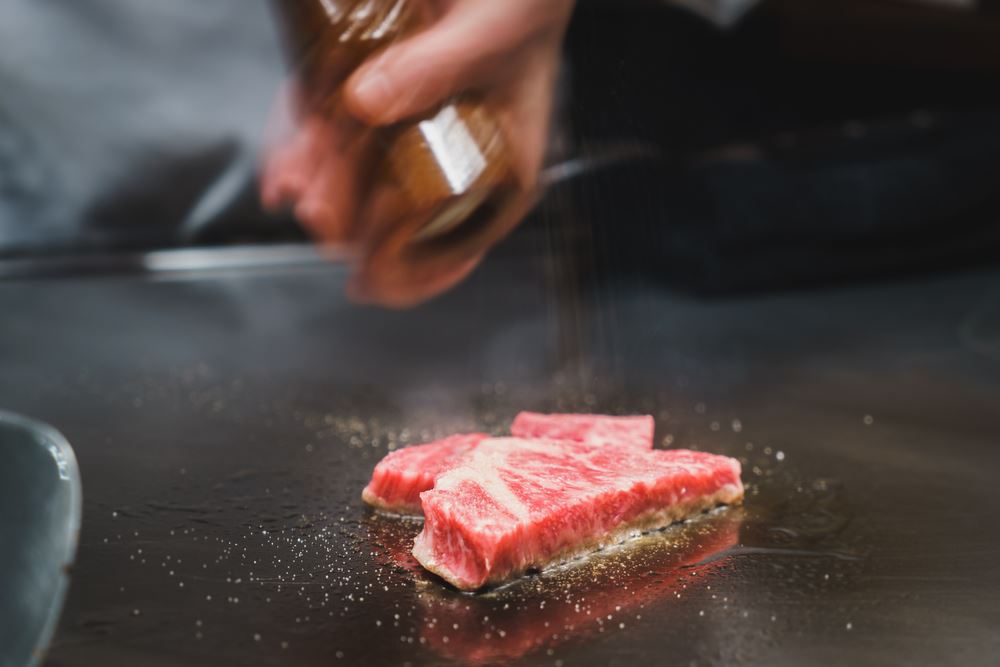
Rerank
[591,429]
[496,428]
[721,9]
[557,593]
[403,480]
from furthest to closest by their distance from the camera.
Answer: [721,9]
[496,428]
[591,429]
[403,480]
[557,593]

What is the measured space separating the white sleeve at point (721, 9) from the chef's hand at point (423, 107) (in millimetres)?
1563

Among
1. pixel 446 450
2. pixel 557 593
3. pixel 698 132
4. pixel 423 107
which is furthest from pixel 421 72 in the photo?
pixel 698 132

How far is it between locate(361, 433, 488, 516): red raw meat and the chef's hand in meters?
0.47

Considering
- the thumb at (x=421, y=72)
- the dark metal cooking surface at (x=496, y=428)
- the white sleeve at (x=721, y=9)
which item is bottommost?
the dark metal cooking surface at (x=496, y=428)

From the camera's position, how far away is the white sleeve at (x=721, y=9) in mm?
3426

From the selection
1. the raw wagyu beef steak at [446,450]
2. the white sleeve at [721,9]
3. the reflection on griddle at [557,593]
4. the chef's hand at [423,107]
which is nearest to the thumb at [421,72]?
the chef's hand at [423,107]

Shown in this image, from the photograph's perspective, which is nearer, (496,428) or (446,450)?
(446,450)

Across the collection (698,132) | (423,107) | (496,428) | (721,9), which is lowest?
(496,428)

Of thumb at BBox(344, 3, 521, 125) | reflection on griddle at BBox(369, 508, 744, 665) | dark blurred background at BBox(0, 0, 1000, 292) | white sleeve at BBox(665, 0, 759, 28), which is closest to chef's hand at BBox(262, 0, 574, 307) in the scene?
thumb at BBox(344, 3, 521, 125)

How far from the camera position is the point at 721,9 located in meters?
3.43

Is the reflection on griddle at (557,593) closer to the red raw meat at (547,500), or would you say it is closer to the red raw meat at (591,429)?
the red raw meat at (547,500)

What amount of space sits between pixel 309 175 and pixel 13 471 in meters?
1.14

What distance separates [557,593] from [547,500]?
0.16 meters

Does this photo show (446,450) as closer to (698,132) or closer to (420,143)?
(420,143)
